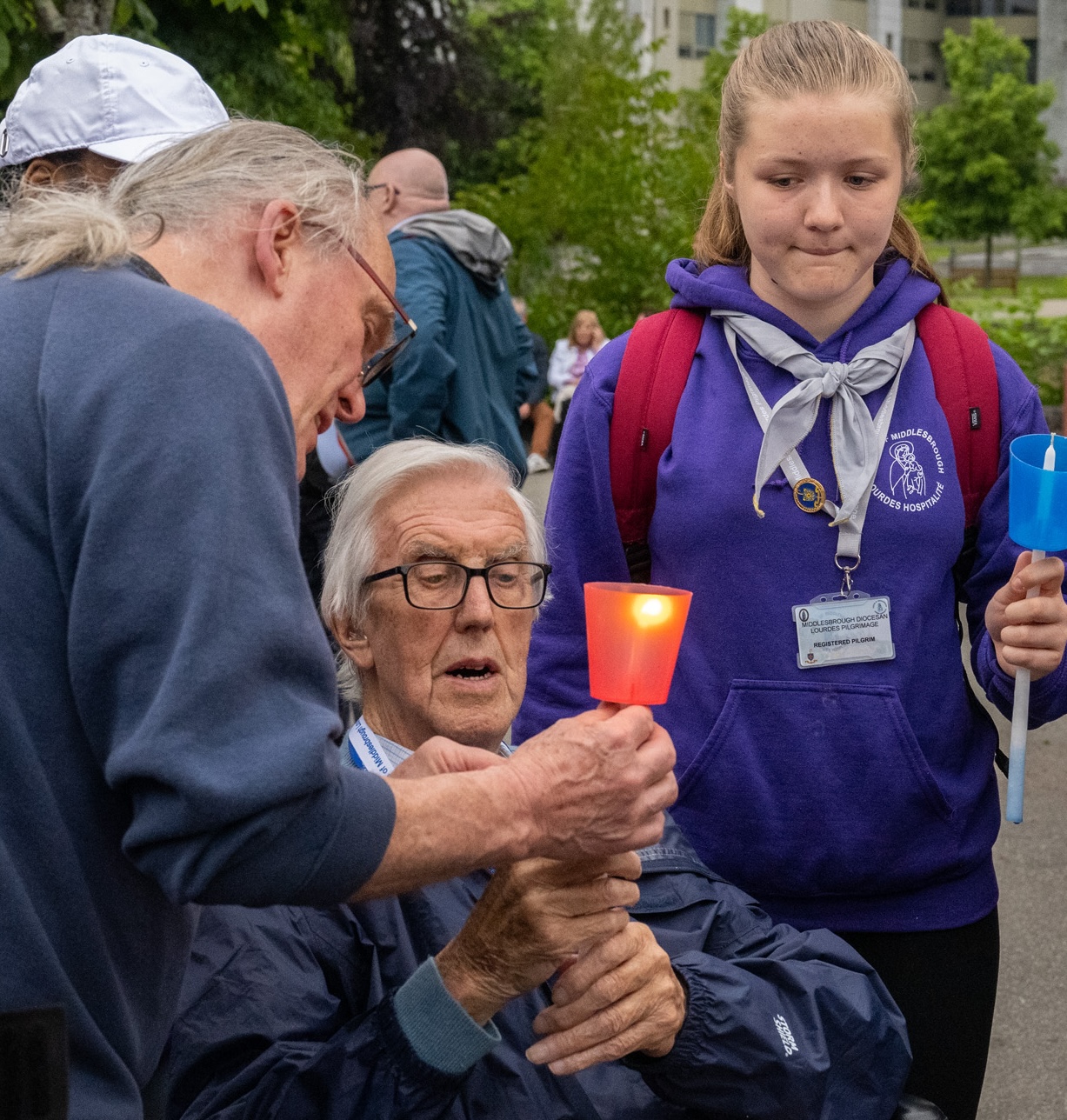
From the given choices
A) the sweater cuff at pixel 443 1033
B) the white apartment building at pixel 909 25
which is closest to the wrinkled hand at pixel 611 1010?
the sweater cuff at pixel 443 1033

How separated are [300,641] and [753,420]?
48.2 inches

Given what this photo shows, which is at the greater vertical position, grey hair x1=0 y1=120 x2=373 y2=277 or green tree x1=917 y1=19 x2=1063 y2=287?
grey hair x1=0 y1=120 x2=373 y2=277

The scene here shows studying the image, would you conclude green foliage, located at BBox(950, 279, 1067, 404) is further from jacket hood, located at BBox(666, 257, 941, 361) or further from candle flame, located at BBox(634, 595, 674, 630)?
candle flame, located at BBox(634, 595, 674, 630)

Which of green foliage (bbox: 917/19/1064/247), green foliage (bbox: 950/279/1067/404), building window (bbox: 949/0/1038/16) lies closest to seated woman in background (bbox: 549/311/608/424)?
green foliage (bbox: 950/279/1067/404)

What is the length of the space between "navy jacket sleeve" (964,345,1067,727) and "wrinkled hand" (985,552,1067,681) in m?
0.08

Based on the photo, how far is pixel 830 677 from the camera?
2.29m

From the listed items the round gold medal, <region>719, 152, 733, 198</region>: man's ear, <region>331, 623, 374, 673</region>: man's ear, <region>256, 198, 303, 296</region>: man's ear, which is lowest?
<region>331, 623, 374, 673</region>: man's ear

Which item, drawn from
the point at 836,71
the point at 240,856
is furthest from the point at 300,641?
the point at 836,71

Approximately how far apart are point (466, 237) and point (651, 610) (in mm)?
4014

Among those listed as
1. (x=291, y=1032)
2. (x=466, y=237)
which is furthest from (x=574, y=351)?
(x=291, y=1032)

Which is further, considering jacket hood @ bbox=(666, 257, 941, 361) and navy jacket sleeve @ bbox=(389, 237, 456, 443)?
navy jacket sleeve @ bbox=(389, 237, 456, 443)

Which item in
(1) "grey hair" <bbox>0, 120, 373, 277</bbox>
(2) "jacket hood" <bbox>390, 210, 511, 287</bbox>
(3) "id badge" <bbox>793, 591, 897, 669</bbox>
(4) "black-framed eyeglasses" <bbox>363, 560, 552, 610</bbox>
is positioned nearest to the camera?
(1) "grey hair" <bbox>0, 120, 373, 277</bbox>

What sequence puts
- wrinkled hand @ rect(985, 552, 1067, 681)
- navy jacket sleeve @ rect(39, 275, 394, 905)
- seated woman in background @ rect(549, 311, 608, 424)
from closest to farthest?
1. navy jacket sleeve @ rect(39, 275, 394, 905)
2. wrinkled hand @ rect(985, 552, 1067, 681)
3. seated woman in background @ rect(549, 311, 608, 424)

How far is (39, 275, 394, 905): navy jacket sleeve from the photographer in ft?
4.12
